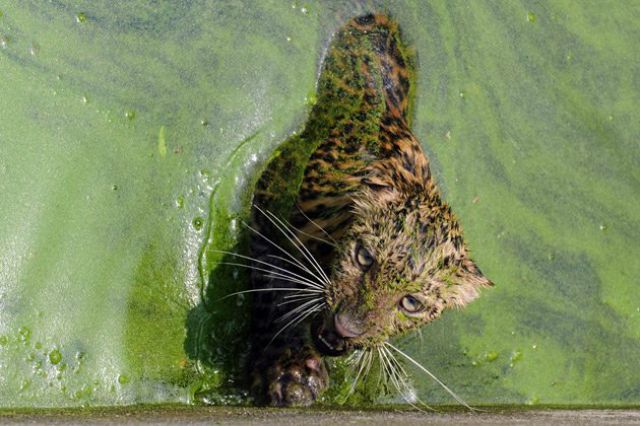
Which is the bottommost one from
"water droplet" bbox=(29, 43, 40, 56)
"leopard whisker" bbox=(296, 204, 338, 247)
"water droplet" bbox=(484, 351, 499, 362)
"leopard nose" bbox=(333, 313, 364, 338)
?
"water droplet" bbox=(484, 351, 499, 362)

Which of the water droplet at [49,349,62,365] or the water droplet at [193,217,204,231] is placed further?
the water droplet at [193,217,204,231]

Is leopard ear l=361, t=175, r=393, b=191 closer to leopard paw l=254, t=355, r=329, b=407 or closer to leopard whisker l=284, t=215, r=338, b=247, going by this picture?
leopard whisker l=284, t=215, r=338, b=247

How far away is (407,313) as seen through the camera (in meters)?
3.78

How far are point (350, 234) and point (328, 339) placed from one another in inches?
21.0

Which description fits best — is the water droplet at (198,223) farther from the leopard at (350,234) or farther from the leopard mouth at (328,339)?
the leopard mouth at (328,339)

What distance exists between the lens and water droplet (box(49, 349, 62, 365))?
160 inches

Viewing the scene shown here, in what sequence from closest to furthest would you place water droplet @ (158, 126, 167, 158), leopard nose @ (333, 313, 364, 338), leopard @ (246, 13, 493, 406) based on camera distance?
1. leopard nose @ (333, 313, 364, 338)
2. leopard @ (246, 13, 493, 406)
3. water droplet @ (158, 126, 167, 158)

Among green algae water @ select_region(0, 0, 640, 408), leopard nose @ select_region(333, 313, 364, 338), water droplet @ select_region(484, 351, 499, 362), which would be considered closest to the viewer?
leopard nose @ select_region(333, 313, 364, 338)

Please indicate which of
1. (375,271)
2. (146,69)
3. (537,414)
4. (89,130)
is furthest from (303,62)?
(537,414)

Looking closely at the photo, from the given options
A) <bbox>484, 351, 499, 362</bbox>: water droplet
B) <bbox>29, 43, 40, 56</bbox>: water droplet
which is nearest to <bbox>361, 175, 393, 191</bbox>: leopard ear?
<bbox>484, 351, 499, 362</bbox>: water droplet

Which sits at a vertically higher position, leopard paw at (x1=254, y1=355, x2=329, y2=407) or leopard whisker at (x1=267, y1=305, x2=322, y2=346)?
leopard whisker at (x1=267, y1=305, x2=322, y2=346)

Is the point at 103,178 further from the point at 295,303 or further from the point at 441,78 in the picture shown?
the point at 441,78

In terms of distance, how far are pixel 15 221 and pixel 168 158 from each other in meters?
0.90

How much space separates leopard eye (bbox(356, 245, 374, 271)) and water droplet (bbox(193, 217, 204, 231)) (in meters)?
1.12
